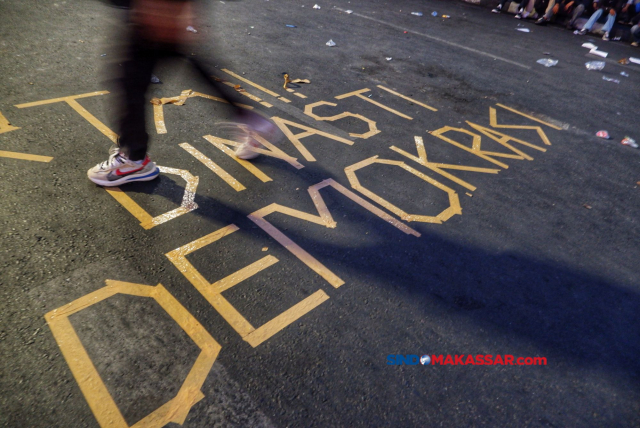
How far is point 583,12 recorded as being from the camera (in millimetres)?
13305

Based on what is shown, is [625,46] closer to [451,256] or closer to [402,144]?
[402,144]

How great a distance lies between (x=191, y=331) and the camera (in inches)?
94.1

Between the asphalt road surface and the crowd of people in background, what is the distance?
374 inches

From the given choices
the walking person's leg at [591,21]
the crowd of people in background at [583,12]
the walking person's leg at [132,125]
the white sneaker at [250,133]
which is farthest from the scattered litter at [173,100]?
the walking person's leg at [591,21]

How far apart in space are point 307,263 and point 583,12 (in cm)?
1541

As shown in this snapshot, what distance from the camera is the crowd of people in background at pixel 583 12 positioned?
1248 cm

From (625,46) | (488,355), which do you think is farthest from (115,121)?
(625,46)

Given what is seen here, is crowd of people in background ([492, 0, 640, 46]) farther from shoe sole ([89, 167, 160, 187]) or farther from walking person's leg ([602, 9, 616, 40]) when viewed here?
shoe sole ([89, 167, 160, 187])

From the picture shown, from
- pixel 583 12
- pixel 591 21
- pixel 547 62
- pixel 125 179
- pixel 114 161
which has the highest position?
pixel 583 12

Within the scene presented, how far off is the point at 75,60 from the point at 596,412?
6661mm

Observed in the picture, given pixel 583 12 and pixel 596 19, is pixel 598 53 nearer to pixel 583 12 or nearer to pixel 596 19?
pixel 596 19

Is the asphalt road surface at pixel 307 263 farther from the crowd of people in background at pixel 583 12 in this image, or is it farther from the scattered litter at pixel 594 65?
the crowd of people in background at pixel 583 12

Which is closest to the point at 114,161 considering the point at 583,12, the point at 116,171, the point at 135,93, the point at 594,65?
the point at 116,171

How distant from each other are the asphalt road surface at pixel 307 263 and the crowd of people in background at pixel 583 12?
951 centimetres
